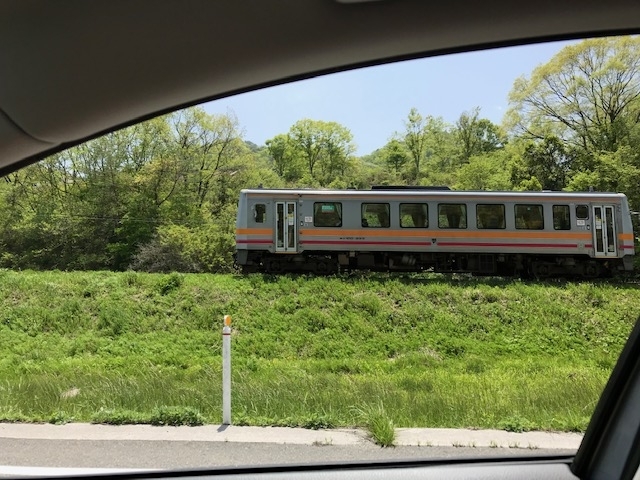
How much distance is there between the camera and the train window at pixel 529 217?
468 inches

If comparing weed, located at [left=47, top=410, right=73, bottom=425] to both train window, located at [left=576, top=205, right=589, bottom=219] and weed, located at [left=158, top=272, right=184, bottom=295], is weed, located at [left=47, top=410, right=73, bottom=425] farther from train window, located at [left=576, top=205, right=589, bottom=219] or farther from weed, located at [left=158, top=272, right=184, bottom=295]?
train window, located at [left=576, top=205, right=589, bottom=219]

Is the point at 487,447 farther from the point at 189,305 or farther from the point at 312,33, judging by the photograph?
the point at 189,305

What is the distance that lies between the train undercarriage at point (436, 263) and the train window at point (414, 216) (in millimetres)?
842

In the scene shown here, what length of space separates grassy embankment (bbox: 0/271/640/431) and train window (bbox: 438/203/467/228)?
1394 millimetres

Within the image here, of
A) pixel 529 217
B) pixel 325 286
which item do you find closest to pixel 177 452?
pixel 325 286

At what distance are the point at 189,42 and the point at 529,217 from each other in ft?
39.0

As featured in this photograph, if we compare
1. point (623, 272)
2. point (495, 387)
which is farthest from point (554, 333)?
point (495, 387)

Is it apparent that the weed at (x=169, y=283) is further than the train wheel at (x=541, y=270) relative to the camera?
No

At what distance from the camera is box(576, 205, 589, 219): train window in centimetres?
1198

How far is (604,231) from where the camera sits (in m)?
12.1

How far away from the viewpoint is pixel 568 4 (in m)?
1.56

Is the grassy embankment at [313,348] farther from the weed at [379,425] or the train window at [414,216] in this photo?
the train window at [414,216]

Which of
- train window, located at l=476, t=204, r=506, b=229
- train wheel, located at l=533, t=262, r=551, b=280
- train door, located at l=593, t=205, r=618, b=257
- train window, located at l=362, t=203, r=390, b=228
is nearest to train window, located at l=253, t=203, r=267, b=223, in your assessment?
train window, located at l=362, t=203, r=390, b=228

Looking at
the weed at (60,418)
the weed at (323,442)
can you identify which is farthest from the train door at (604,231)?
the weed at (60,418)
